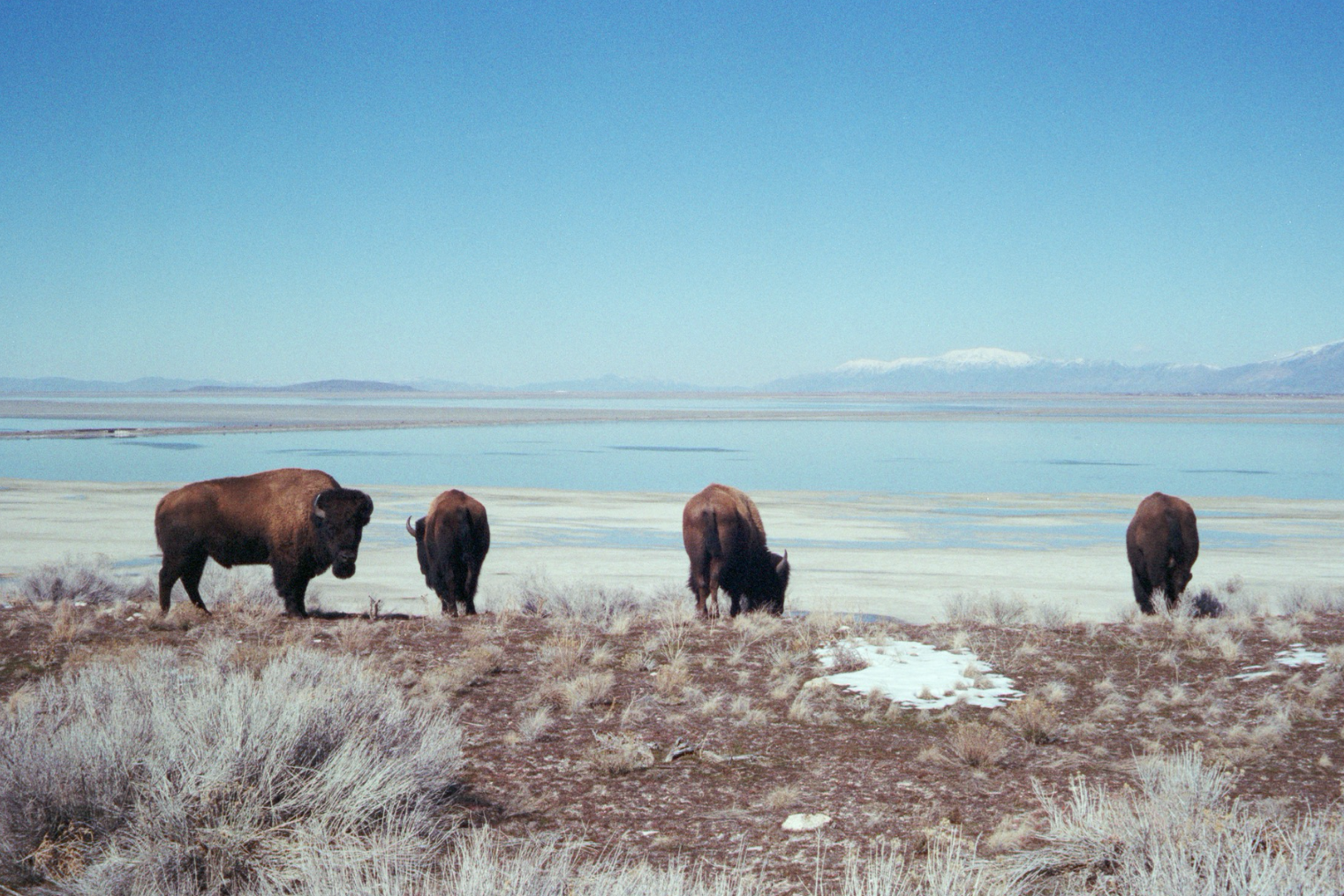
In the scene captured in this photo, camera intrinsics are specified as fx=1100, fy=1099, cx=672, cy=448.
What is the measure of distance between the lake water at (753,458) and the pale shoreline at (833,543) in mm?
3508

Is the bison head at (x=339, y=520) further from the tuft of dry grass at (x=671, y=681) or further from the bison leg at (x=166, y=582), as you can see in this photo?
the tuft of dry grass at (x=671, y=681)

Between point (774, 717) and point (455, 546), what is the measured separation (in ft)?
16.6

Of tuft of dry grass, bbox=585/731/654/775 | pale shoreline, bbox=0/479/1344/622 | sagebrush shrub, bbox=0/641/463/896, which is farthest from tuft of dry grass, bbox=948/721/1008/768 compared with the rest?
pale shoreline, bbox=0/479/1344/622

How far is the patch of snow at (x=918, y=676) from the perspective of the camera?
776cm

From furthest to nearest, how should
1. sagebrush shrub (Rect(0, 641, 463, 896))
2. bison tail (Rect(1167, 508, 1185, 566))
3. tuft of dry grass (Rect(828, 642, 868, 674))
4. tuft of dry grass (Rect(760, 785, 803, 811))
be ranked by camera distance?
bison tail (Rect(1167, 508, 1185, 566))
tuft of dry grass (Rect(828, 642, 868, 674))
tuft of dry grass (Rect(760, 785, 803, 811))
sagebrush shrub (Rect(0, 641, 463, 896))

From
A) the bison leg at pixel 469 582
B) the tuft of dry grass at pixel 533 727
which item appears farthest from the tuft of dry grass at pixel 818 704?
the bison leg at pixel 469 582

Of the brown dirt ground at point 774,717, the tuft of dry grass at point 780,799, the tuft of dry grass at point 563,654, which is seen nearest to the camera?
the brown dirt ground at point 774,717

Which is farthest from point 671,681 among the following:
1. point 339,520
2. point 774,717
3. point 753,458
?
point 753,458

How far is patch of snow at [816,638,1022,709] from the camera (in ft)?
25.5

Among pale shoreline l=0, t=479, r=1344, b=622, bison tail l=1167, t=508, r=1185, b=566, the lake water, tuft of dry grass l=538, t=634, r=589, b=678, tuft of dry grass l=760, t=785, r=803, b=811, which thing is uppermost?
bison tail l=1167, t=508, r=1185, b=566

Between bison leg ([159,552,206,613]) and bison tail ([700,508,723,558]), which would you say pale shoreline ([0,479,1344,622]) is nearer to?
bison leg ([159,552,206,613])

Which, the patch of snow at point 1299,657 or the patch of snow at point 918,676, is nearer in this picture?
the patch of snow at point 918,676

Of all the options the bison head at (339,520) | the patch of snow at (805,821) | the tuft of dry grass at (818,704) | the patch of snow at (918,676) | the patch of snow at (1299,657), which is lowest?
the patch of snow at (918,676)

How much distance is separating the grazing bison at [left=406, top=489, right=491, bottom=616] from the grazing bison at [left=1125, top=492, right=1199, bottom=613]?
23.3 feet
